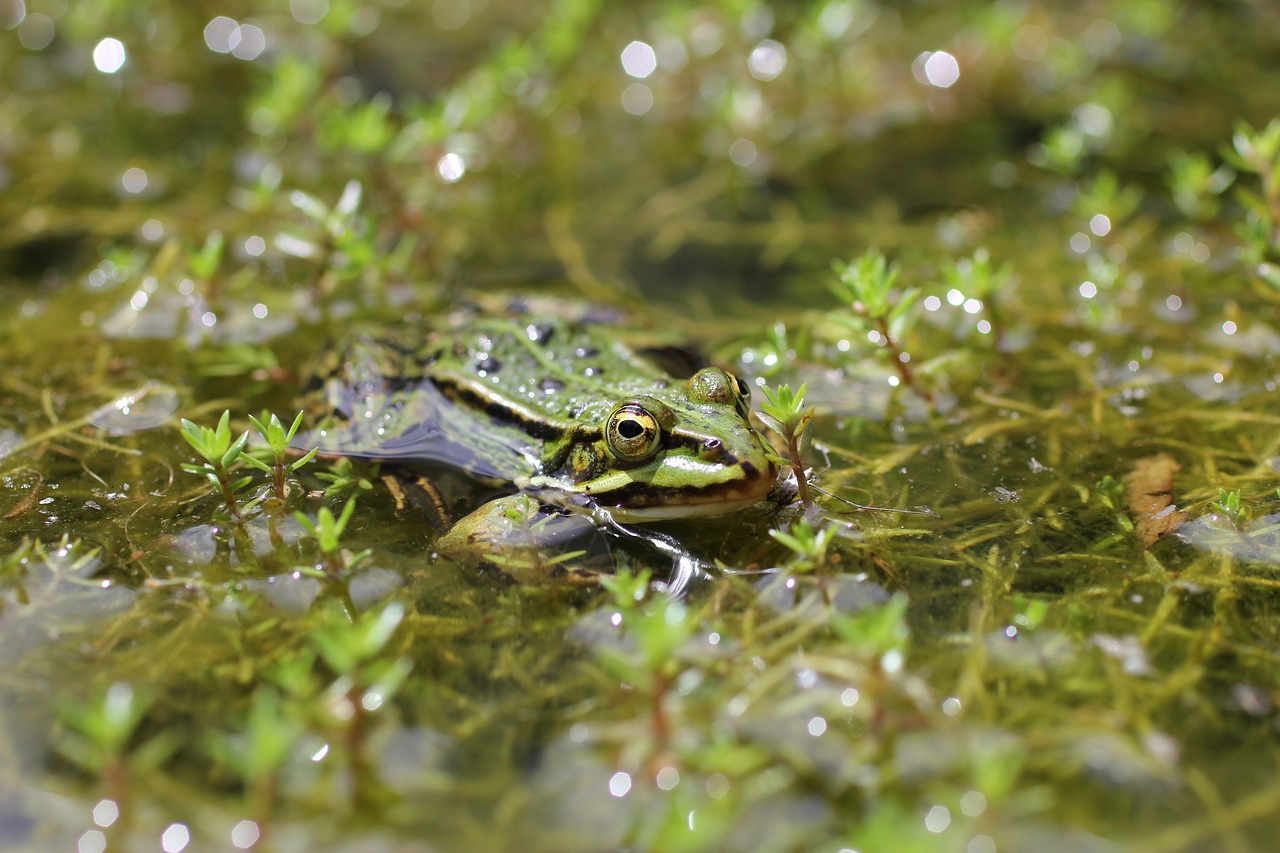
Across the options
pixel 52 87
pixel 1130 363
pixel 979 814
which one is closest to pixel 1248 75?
pixel 1130 363

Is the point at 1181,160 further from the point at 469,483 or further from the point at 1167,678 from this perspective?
the point at 469,483

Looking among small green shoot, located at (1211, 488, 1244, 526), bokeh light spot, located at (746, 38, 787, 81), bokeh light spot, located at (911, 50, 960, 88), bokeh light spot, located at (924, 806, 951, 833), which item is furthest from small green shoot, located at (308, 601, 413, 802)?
bokeh light spot, located at (911, 50, 960, 88)

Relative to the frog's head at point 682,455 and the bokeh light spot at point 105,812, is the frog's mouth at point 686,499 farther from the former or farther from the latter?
the bokeh light spot at point 105,812

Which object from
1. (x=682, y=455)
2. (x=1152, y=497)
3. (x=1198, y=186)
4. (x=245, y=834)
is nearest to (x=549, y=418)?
(x=682, y=455)

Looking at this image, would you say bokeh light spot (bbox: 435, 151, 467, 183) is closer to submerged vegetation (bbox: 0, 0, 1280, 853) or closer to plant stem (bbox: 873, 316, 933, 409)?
submerged vegetation (bbox: 0, 0, 1280, 853)

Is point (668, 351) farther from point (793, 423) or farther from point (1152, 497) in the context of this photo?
point (1152, 497)

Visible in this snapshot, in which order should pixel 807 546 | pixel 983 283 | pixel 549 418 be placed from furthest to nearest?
pixel 983 283 → pixel 549 418 → pixel 807 546
